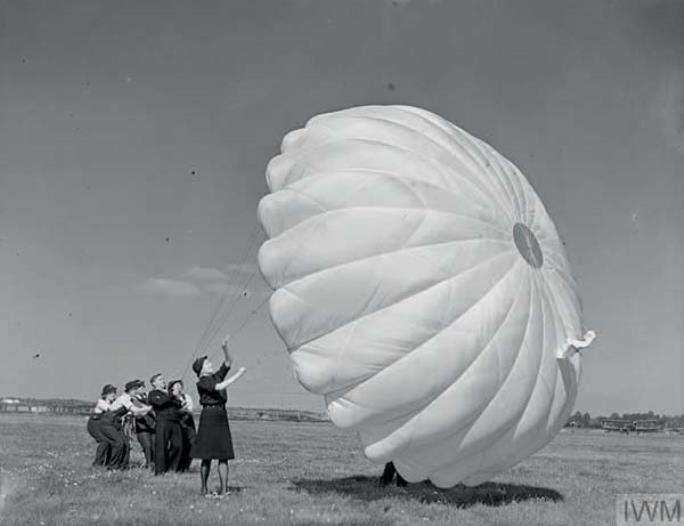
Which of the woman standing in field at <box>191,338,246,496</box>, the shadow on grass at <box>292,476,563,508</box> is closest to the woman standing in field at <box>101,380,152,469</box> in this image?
the shadow on grass at <box>292,476,563,508</box>

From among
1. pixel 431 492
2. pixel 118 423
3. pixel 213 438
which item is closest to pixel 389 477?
pixel 431 492

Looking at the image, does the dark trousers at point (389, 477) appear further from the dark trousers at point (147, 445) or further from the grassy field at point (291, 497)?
the dark trousers at point (147, 445)

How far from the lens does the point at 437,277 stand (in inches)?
370

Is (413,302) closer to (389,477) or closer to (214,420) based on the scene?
(214,420)

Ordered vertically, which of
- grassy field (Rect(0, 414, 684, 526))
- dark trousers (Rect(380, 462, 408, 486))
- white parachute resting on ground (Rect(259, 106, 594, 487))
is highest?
white parachute resting on ground (Rect(259, 106, 594, 487))

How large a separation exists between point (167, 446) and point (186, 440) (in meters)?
0.59

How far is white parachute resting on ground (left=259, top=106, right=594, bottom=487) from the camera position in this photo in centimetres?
924

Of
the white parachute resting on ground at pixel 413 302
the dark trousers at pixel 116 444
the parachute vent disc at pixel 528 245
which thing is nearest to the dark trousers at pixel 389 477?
the white parachute resting on ground at pixel 413 302

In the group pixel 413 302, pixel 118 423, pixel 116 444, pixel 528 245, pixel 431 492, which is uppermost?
pixel 528 245

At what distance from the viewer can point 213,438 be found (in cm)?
1023

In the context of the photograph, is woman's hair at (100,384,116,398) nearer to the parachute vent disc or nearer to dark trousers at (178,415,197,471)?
dark trousers at (178,415,197,471)

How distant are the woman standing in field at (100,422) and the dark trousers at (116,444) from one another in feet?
0.28

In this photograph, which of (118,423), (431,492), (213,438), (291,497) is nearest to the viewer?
(213,438)

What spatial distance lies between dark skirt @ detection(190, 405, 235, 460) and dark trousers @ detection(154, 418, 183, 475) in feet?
11.1
